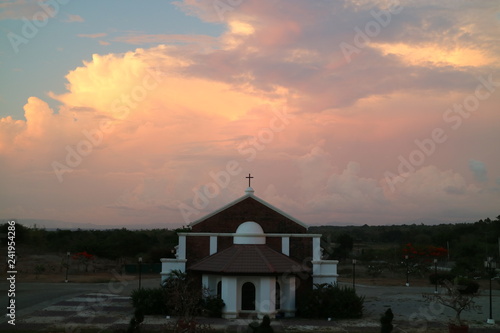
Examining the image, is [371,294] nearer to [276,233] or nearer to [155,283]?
[276,233]

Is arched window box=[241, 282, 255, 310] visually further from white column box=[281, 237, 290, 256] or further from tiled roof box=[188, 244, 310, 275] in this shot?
white column box=[281, 237, 290, 256]

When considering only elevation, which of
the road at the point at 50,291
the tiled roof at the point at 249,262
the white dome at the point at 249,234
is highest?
the white dome at the point at 249,234

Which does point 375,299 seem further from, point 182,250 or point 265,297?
point 182,250

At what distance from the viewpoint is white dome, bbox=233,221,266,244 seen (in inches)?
1125

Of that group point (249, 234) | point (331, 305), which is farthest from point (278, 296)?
point (249, 234)

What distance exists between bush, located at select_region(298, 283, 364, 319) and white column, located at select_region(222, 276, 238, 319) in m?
3.81

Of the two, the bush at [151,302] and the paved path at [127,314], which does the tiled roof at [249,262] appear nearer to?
the bush at [151,302]

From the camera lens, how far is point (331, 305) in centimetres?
2727

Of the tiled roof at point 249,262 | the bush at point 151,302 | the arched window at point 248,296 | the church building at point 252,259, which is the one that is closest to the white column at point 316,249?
the church building at point 252,259

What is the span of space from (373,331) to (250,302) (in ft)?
21.2

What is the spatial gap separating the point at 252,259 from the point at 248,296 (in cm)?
192

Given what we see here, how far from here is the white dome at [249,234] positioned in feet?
93.7

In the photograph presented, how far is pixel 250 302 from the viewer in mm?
26562

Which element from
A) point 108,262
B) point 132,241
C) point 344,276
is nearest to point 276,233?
point 344,276
